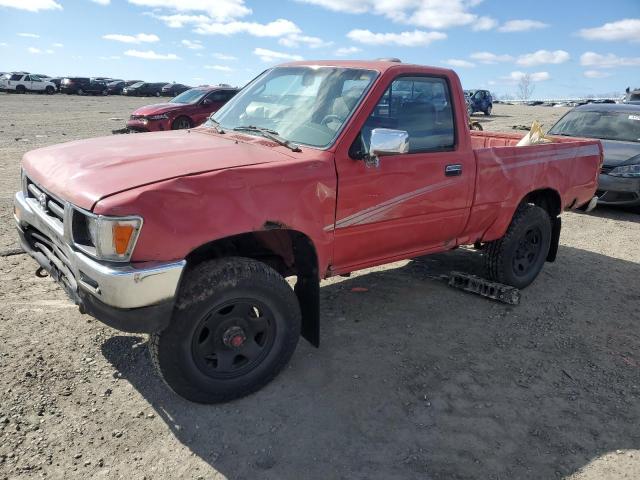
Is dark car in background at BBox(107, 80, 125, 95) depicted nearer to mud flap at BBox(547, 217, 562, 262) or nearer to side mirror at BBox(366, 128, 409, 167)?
mud flap at BBox(547, 217, 562, 262)

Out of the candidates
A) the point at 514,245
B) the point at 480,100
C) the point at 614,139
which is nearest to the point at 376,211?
the point at 514,245

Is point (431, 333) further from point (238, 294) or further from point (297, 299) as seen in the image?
point (238, 294)

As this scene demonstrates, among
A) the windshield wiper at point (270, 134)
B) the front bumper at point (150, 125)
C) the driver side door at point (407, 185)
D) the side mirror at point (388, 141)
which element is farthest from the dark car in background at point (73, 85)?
the side mirror at point (388, 141)

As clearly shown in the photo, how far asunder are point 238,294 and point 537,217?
3289 millimetres

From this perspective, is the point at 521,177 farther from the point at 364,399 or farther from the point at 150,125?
the point at 150,125

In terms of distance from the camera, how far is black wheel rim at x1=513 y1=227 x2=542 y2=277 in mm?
5047

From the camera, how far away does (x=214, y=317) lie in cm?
299

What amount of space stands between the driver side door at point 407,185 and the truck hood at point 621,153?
17.0ft

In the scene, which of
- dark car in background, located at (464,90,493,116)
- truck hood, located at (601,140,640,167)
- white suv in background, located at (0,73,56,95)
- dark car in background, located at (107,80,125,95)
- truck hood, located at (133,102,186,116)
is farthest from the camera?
dark car in background, located at (107,80,125,95)

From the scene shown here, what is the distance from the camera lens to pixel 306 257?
3.32 m

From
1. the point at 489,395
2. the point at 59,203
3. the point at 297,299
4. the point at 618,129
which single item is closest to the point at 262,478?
the point at 297,299

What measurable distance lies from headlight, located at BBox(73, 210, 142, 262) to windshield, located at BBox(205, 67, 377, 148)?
135cm

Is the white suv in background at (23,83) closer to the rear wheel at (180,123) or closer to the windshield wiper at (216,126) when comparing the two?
the rear wheel at (180,123)

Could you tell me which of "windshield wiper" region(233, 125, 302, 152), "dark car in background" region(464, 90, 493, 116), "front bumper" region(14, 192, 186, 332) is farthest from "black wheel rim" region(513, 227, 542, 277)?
"dark car in background" region(464, 90, 493, 116)
